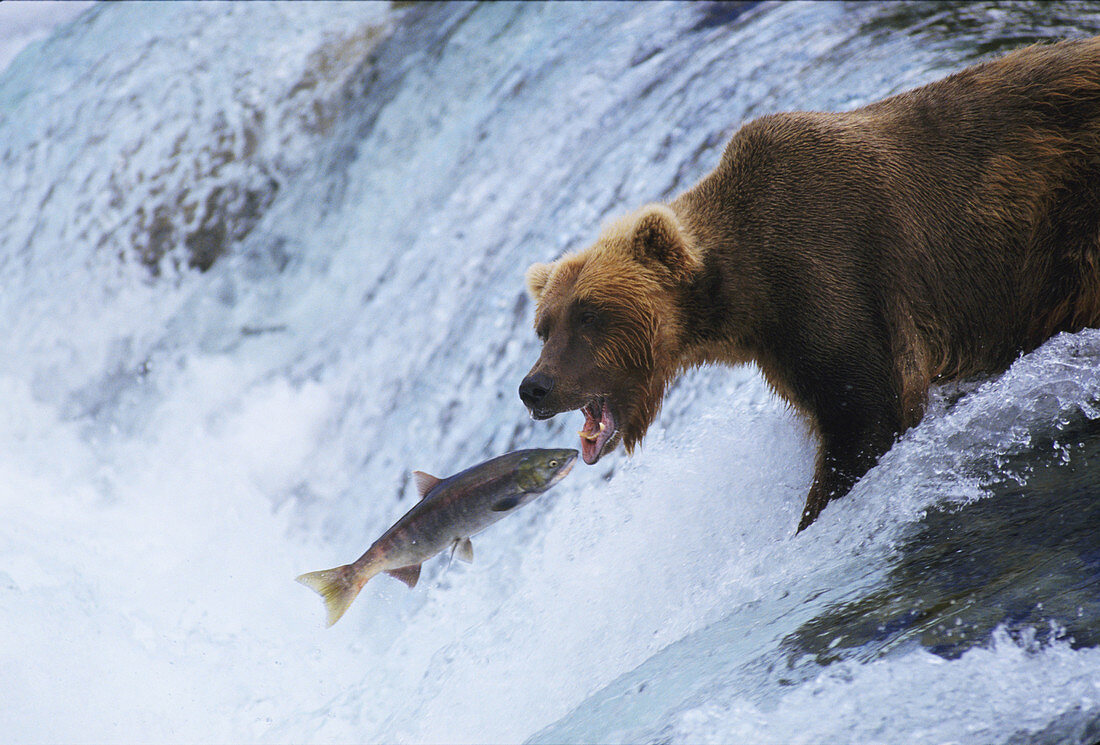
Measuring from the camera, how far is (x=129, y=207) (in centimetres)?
859

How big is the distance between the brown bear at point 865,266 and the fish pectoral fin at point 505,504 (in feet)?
0.87

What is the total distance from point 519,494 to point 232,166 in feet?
21.4

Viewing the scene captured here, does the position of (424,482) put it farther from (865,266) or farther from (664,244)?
(865,266)

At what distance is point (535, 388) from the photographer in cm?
302

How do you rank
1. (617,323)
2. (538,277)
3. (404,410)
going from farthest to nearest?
(404,410) → (538,277) → (617,323)

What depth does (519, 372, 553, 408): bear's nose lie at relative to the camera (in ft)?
9.90

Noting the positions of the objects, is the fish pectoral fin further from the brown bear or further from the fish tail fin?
the fish tail fin

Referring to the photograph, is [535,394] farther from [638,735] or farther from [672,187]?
[672,187]

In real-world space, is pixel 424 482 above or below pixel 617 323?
below

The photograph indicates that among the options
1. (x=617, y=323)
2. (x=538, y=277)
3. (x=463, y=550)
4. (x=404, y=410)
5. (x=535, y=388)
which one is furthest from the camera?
(x=404, y=410)

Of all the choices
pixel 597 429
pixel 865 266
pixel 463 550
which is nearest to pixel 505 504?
pixel 463 550

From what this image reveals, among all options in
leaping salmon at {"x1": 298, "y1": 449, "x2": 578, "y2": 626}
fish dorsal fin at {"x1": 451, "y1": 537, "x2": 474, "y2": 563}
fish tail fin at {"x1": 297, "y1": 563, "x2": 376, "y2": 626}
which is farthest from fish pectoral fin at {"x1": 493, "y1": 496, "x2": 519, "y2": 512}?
fish tail fin at {"x1": 297, "y1": 563, "x2": 376, "y2": 626}

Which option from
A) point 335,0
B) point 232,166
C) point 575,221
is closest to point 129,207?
point 232,166

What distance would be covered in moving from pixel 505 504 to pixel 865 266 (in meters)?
1.27
